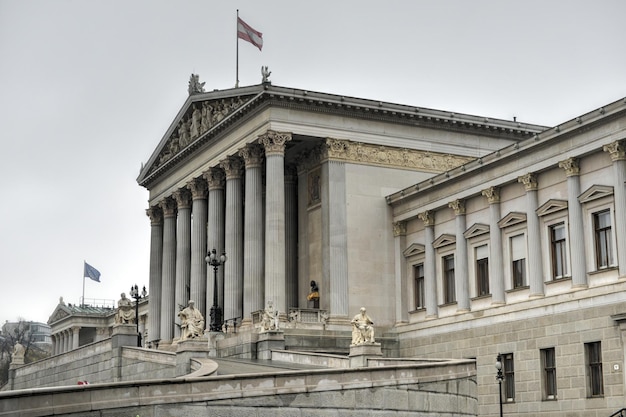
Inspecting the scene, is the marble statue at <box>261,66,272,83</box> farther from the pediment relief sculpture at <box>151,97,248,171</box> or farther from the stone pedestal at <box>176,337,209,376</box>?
the stone pedestal at <box>176,337,209,376</box>

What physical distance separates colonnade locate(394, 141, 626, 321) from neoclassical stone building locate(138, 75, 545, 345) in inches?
140

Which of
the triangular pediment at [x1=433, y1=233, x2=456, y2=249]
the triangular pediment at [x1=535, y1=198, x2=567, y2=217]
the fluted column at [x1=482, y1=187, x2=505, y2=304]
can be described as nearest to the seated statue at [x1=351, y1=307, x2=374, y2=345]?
the triangular pediment at [x1=535, y1=198, x2=567, y2=217]

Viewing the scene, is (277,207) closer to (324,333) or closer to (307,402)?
(324,333)

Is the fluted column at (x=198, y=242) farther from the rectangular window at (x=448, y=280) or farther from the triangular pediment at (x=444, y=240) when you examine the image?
the rectangular window at (x=448, y=280)

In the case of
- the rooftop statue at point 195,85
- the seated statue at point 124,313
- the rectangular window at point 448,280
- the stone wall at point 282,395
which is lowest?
the stone wall at point 282,395

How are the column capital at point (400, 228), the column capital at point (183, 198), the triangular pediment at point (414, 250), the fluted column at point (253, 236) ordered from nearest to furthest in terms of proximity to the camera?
the triangular pediment at point (414, 250) < the fluted column at point (253, 236) < the column capital at point (400, 228) < the column capital at point (183, 198)

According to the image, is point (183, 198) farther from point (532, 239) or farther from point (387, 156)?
point (532, 239)

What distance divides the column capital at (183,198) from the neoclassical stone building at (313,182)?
13.6ft

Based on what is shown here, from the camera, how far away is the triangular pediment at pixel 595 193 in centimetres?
4631

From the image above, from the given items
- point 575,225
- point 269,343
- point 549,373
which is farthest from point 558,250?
point 269,343

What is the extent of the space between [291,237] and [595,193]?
25.0 meters

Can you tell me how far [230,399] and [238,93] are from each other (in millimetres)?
38094

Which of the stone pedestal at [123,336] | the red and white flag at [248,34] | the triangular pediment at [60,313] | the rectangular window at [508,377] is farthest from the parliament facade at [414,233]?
the triangular pediment at [60,313]

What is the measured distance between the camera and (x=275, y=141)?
2405 inches
